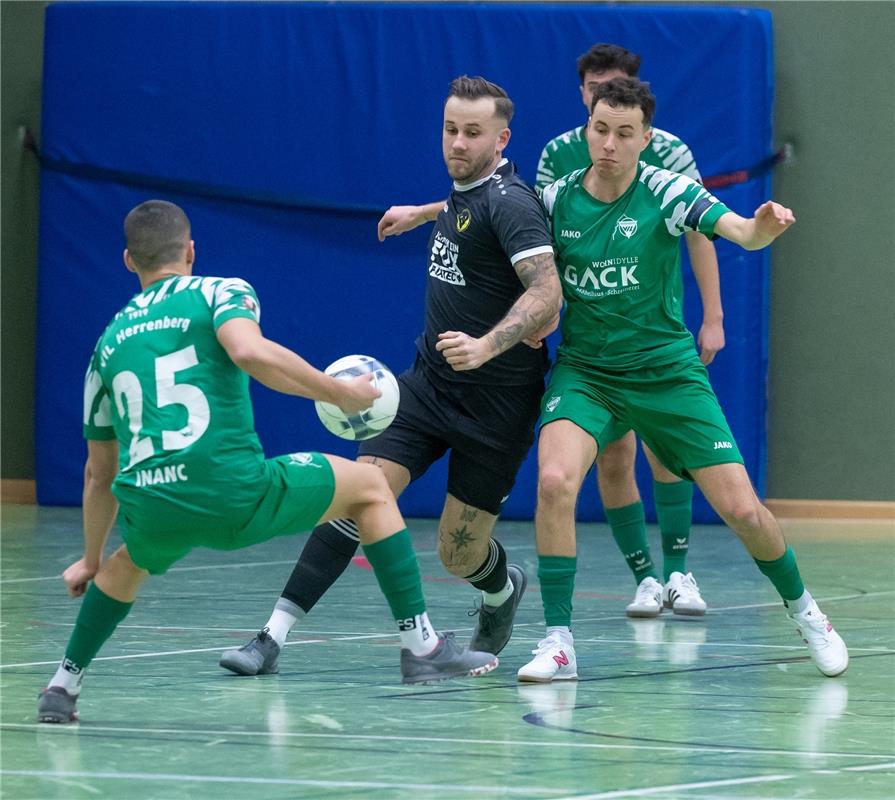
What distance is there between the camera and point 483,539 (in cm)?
555

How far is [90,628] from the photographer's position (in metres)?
4.43

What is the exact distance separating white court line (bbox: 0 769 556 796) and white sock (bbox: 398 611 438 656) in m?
1.15

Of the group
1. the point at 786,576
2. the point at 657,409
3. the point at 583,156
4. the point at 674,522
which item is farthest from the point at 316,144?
the point at 786,576

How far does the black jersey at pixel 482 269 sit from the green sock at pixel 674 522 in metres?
1.67

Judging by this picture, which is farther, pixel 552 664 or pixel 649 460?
pixel 649 460

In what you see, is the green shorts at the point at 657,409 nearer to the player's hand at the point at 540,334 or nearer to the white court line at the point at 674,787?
the player's hand at the point at 540,334

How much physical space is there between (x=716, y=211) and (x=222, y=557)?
4.47m

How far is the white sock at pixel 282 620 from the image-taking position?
5328 millimetres

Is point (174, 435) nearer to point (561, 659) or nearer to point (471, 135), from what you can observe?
point (561, 659)

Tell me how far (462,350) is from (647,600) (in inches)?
86.3

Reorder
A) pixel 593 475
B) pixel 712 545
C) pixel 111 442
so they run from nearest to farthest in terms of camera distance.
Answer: pixel 111 442 → pixel 712 545 → pixel 593 475

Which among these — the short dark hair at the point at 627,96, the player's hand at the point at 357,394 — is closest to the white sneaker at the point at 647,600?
the short dark hair at the point at 627,96

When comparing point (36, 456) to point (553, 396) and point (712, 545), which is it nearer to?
point (712, 545)

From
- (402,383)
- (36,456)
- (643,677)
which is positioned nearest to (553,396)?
(402,383)
